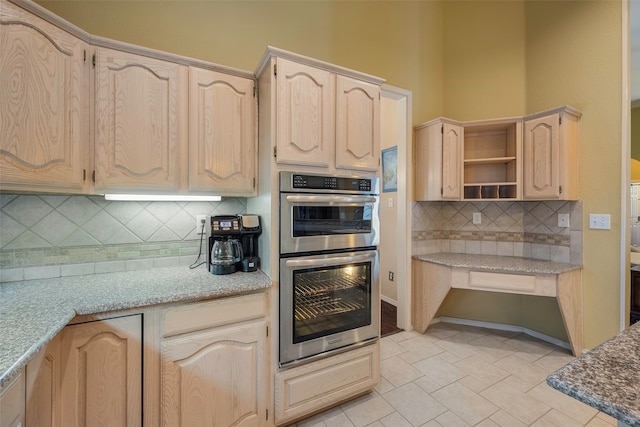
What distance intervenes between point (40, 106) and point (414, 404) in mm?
2641

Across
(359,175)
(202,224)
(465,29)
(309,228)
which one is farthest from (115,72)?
(465,29)

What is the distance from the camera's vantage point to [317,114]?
159cm

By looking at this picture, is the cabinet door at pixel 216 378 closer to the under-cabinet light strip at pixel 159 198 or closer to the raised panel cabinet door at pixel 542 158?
the under-cabinet light strip at pixel 159 198

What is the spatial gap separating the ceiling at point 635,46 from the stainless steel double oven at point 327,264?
9.66ft

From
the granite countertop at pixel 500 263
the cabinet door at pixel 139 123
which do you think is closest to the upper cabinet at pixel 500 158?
the granite countertop at pixel 500 263

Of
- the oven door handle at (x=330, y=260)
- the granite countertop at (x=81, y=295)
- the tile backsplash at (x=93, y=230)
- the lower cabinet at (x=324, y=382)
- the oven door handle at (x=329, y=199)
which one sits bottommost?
the lower cabinet at (x=324, y=382)

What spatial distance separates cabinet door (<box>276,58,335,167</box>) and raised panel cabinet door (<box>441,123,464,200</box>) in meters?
1.46

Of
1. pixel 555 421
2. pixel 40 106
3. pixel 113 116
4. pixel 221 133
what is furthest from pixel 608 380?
pixel 40 106

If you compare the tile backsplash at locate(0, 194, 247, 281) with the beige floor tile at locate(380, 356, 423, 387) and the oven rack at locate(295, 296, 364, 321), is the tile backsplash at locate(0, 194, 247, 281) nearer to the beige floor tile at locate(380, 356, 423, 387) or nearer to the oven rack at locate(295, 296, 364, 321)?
the oven rack at locate(295, 296, 364, 321)

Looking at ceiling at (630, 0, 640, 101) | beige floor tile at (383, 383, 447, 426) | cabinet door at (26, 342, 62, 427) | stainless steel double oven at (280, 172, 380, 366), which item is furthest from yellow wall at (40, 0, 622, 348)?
cabinet door at (26, 342, 62, 427)

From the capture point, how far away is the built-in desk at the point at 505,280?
2164 mm

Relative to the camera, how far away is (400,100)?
110 inches

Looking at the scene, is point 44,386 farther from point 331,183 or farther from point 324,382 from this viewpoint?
point 331,183

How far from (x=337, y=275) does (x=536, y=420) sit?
4.86 ft
